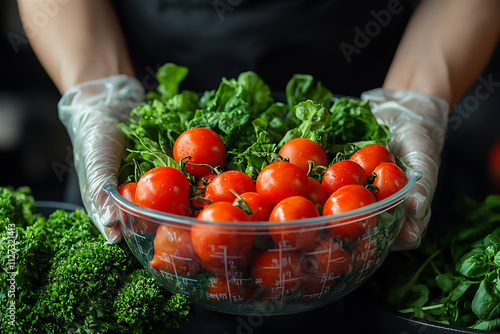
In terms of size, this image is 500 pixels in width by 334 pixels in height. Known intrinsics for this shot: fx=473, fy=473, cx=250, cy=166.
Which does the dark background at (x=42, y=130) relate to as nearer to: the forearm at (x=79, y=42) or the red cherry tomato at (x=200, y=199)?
the forearm at (x=79, y=42)

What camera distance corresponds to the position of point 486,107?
2.18 metres

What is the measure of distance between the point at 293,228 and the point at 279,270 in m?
0.07

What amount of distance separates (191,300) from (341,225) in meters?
0.25

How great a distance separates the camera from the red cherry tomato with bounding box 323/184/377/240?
0.59 metres

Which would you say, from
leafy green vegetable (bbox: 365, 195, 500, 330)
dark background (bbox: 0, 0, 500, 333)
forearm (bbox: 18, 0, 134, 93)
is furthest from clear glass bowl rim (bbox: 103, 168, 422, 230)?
dark background (bbox: 0, 0, 500, 333)

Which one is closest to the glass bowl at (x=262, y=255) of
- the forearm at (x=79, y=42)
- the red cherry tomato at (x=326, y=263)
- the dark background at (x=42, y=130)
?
the red cherry tomato at (x=326, y=263)

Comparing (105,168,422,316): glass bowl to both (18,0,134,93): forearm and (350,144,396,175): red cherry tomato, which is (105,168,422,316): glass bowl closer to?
(350,144,396,175): red cherry tomato

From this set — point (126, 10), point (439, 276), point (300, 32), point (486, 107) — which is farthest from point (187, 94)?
point (486, 107)

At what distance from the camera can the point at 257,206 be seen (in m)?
0.64

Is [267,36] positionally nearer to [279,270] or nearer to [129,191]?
[129,191]

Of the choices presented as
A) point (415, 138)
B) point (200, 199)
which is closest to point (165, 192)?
point (200, 199)

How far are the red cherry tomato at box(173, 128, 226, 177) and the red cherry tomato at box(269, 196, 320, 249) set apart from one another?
0.21m

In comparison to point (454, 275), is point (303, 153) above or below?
above

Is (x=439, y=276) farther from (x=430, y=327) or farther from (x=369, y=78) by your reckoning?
(x=369, y=78)
